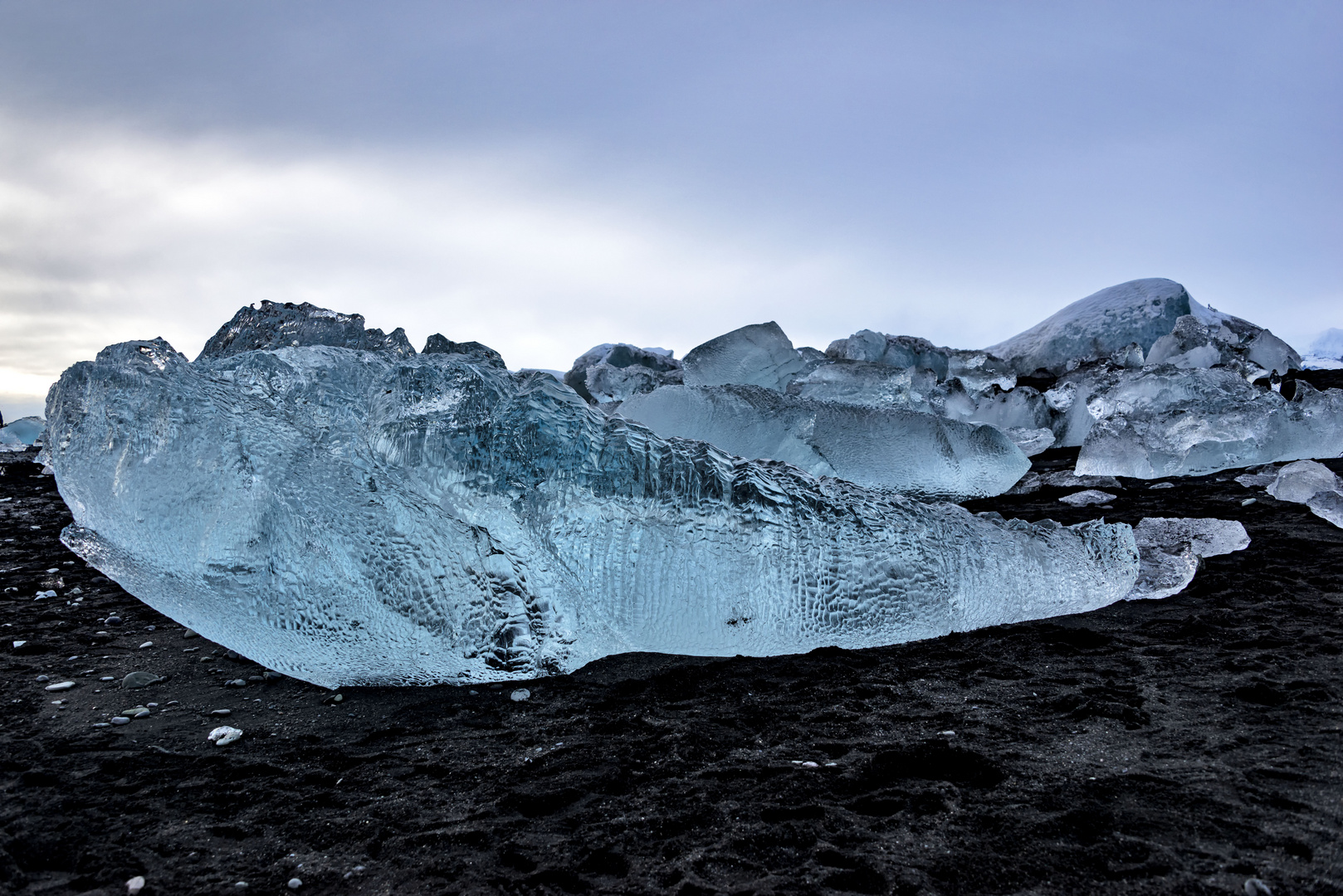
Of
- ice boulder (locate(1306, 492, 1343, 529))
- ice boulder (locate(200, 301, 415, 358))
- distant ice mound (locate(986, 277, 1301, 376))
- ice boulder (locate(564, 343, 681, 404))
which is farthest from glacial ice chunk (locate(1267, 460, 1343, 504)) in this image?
distant ice mound (locate(986, 277, 1301, 376))

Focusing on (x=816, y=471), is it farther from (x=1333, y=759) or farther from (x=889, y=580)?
(x=1333, y=759)

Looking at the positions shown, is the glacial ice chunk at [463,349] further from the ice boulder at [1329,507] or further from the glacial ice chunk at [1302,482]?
the glacial ice chunk at [1302,482]

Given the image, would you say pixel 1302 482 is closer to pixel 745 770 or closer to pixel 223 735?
pixel 745 770

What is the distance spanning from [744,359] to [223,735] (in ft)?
15.0

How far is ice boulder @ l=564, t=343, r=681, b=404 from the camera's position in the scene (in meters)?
9.11

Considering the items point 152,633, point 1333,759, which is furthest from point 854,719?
point 152,633

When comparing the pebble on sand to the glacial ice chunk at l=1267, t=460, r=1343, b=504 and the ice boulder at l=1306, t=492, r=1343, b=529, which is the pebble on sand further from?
the glacial ice chunk at l=1267, t=460, r=1343, b=504

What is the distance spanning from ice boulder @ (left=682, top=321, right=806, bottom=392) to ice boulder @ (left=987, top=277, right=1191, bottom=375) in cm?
550

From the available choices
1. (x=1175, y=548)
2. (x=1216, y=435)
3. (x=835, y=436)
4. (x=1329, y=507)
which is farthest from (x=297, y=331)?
(x=1216, y=435)

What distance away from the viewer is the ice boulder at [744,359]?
6.04 meters

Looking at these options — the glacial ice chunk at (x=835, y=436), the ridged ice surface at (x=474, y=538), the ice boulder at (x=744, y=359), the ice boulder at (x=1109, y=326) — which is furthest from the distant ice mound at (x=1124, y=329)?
the ridged ice surface at (x=474, y=538)

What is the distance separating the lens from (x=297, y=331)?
3.86 meters

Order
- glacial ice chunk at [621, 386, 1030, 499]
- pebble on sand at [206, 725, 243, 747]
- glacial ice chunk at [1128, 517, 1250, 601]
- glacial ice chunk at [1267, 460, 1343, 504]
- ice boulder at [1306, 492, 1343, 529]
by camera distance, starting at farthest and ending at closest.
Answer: glacial ice chunk at [621, 386, 1030, 499] → glacial ice chunk at [1267, 460, 1343, 504] → ice boulder at [1306, 492, 1343, 529] → glacial ice chunk at [1128, 517, 1250, 601] → pebble on sand at [206, 725, 243, 747]

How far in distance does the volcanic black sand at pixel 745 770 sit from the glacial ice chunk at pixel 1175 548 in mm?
101
